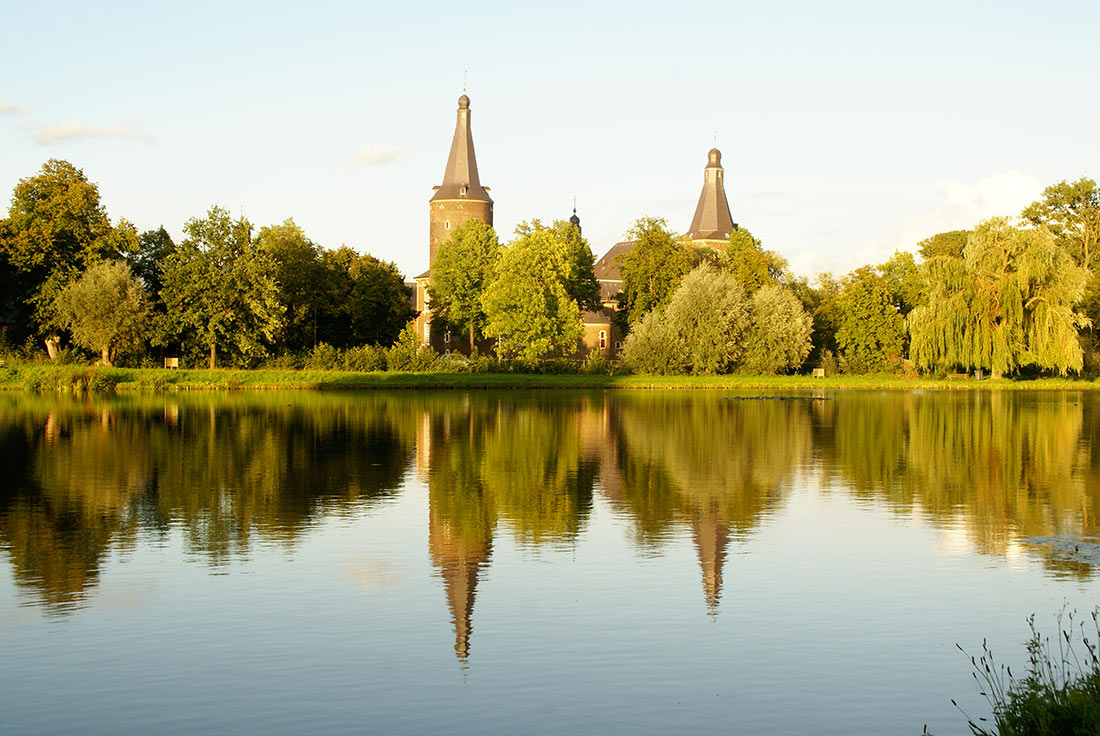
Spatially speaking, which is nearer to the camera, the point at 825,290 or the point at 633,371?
the point at 633,371

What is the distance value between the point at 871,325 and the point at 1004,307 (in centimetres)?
1707

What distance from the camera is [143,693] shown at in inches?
337

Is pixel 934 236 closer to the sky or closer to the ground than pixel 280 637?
closer to the sky

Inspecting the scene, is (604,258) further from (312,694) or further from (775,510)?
(312,694)

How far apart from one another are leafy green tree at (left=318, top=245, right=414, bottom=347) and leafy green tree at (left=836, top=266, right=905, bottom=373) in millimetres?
30914

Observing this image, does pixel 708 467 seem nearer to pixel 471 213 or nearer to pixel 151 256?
pixel 151 256

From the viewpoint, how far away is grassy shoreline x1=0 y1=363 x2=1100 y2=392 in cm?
5669

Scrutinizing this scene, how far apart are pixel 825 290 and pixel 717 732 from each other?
82.1m

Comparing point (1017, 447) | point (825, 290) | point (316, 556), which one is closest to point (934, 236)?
point (825, 290)

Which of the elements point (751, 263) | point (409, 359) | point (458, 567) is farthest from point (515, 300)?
point (458, 567)

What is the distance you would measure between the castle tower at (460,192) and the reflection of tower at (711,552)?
7953 cm

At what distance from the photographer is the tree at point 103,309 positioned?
60.4 m

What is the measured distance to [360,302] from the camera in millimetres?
76312

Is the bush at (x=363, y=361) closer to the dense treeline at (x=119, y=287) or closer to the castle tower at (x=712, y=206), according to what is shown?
the dense treeline at (x=119, y=287)
